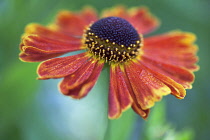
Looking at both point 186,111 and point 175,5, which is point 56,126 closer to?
point 186,111

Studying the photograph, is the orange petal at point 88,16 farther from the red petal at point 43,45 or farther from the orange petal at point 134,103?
the orange petal at point 134,103

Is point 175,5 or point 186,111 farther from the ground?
point 175,5

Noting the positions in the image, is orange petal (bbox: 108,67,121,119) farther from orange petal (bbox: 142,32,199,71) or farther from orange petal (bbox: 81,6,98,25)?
orange petal (bbox: 81,6,98,25)

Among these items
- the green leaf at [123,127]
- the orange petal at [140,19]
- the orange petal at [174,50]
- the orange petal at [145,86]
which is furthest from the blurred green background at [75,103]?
the orange petal at [140,19]

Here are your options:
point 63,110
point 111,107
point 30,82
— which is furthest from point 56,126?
point 111,107

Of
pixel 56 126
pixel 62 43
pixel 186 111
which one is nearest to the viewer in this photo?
pixel 62 43

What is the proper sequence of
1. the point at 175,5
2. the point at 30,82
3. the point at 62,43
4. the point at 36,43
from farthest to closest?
the point at 175,5 < the point at 30,82 < the point at 62,43 < the point at 36,43

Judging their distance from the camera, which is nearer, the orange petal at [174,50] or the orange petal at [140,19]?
the orange petal at [174,50]
